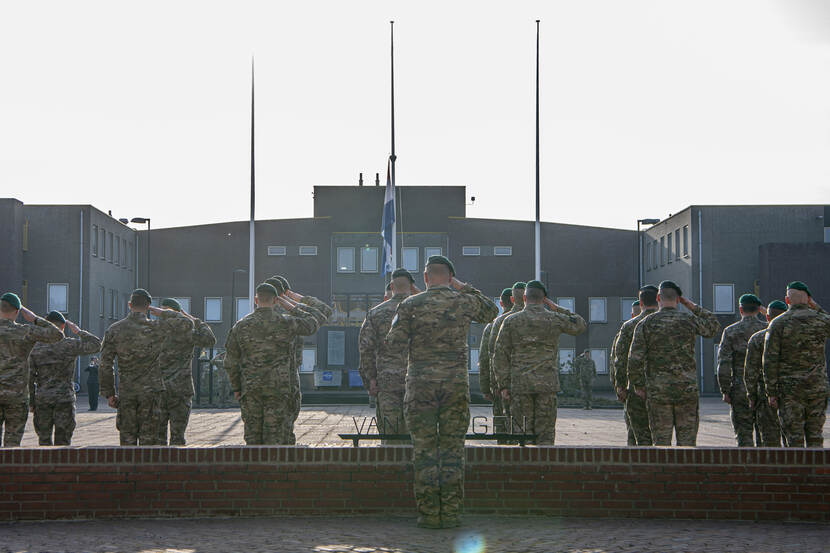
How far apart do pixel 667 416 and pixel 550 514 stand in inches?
93.6

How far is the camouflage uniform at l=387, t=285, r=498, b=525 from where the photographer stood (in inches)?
301

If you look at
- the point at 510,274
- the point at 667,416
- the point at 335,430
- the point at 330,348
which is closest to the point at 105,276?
the point at 330,348

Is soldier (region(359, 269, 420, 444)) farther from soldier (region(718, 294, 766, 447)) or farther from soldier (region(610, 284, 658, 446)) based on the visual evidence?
soldier (region(718, 294, 766, 447))

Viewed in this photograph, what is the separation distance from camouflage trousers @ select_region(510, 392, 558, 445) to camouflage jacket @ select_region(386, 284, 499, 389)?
2.56 metres

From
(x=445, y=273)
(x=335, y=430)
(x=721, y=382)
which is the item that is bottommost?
(x=335, y=430)

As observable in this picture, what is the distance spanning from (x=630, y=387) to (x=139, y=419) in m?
5.17

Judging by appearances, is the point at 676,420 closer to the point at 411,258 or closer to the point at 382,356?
the point at 382,356

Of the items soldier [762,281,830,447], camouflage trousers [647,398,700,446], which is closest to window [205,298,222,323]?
camouflage trousers [647,398,700,446]

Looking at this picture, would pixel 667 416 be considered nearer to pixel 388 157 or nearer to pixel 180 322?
pixel 180 322

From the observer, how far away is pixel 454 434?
7.79 meters

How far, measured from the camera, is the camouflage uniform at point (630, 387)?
1047 cm

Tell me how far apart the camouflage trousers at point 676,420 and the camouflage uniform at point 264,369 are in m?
3.56

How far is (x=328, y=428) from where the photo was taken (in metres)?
19.8

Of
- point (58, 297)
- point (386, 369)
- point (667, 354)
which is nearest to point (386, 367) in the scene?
point (386, 369)
